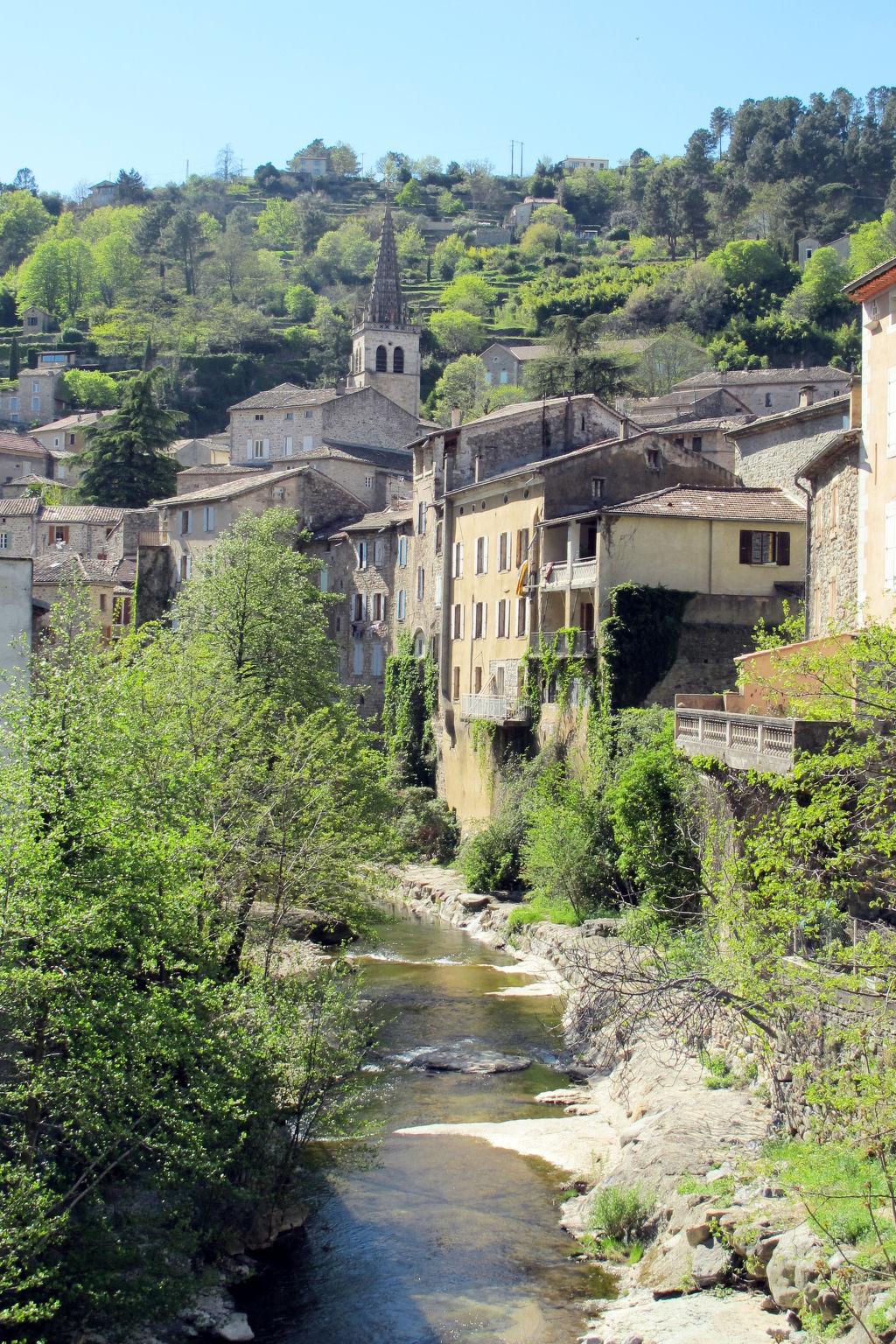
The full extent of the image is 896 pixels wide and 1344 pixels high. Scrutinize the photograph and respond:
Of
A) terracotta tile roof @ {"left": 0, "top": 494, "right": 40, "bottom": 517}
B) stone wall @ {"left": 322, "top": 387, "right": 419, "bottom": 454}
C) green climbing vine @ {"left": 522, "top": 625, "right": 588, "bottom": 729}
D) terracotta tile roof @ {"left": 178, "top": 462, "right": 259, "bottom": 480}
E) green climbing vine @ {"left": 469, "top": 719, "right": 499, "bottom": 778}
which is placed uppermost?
stone wall @ {"left": 322, "top": 387, "right": 419, "bottom": 454}

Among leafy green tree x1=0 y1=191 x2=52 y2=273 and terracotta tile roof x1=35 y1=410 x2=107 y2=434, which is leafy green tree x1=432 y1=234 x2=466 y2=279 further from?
terracotta tile roof x1=35 y1=410 x2=107 y2=434

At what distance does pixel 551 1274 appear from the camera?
17.6 m

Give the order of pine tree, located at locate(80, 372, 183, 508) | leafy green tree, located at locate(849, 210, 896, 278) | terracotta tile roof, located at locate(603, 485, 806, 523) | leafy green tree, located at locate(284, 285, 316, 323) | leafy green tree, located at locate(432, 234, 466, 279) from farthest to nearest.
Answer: leafy green tree, located at locate(432, 234, 466, 279) → leafy green tree, located at locate(284, 285, 316, 323) → leafy green tree, located at locate(849, 210, 896, 278) → pine tree, located at locate(80, 372, 183, 508) → terracotta tile roof, located at locate(603, 485, 806, 523)

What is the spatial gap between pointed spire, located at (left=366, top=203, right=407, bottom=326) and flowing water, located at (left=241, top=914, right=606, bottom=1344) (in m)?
79.5

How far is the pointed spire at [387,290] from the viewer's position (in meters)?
100

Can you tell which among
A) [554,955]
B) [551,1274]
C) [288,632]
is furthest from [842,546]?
[551,1274]

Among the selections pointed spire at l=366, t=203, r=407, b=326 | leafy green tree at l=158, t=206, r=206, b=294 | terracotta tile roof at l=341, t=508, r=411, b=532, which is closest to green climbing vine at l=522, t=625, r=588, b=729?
terracotta tile roof at l=341, t=508, r=411, b=532

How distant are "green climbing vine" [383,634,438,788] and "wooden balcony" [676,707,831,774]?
2187 cm

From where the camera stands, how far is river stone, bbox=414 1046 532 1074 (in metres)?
24.8

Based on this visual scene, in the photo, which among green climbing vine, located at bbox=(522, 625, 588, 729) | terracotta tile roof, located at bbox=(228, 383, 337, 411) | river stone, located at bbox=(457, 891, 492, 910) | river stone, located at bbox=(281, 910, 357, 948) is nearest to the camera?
river stone, located at bbox=(281, 910, 357, 948)

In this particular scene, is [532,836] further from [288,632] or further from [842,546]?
[842,546]

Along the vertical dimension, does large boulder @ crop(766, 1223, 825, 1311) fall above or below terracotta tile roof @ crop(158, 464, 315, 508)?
below

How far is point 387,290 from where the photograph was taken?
102 meters

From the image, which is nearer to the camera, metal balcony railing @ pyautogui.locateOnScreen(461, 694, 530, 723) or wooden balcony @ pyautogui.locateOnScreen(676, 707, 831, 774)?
wooden balcony @ pyautogui.locateOnScreen(676, 707, 831, 774)
